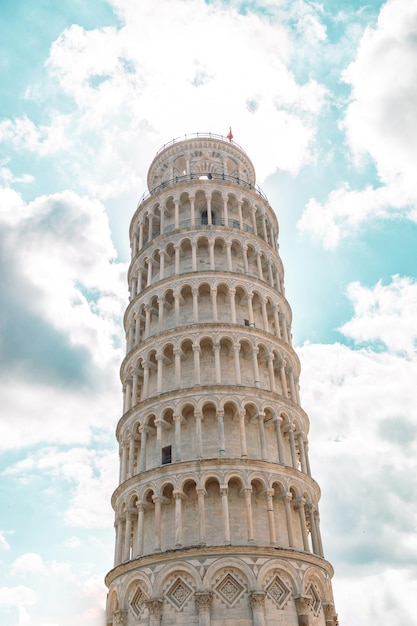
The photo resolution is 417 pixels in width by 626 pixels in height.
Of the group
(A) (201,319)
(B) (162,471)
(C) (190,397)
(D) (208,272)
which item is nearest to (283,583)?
(B) (162,471)

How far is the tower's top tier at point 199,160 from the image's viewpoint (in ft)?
164

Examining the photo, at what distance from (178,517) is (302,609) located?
753 cm

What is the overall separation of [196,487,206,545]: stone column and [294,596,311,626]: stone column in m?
5.40

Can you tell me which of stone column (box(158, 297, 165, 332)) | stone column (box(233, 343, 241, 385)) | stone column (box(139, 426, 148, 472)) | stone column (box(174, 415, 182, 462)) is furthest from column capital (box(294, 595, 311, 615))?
stone column (box(158, 297, 165, 332))

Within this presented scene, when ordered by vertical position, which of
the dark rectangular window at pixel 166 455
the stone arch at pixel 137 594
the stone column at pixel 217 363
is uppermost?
the stone column at pixel 217 363

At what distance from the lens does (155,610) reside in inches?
1136

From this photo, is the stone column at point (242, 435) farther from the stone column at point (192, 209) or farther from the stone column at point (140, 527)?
the stone column at point (192, 209)

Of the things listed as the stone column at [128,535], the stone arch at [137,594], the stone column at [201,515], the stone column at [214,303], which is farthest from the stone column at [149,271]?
the stone arch at [137,594]

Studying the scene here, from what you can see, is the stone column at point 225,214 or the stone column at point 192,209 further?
the stone column at point 225,214

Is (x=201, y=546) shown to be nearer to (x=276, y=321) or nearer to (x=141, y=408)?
(x=141, y=408)

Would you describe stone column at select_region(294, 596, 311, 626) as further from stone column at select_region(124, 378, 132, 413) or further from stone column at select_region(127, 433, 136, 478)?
stone column at select_region(124, 378, 132, 413)

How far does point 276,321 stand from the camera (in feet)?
135

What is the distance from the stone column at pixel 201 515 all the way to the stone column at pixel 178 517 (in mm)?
1046

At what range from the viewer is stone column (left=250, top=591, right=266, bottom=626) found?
27.8m
